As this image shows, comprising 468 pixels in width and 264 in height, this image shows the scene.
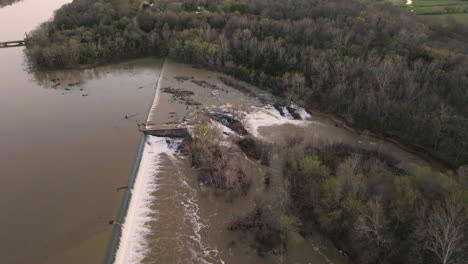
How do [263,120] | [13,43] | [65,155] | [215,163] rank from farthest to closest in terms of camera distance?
1. [13,43]
2. [263,120]
3. [65,155]
4. [215,163]

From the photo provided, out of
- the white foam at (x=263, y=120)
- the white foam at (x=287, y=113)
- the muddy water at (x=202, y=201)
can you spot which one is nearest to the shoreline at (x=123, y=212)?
the muddy water at (x=202, y=201)

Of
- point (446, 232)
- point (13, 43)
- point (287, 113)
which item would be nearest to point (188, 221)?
point (446, 232)

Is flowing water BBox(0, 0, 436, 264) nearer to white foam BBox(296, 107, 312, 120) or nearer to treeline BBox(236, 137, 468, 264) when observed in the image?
white foam BBox(296, 107, 312, 120)

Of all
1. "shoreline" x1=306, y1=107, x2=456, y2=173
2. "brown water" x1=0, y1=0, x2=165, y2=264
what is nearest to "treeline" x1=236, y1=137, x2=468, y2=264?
"shoreline" x1=306, y1=107, x2=456, y2=173

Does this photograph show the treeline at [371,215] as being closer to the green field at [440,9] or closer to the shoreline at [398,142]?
the shoreline at [398,142]

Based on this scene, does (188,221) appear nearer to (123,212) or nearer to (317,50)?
(123,212)

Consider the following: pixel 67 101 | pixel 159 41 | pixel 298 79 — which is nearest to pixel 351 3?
pixel 298 79

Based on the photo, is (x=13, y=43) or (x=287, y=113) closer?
(x=287, y=113)
